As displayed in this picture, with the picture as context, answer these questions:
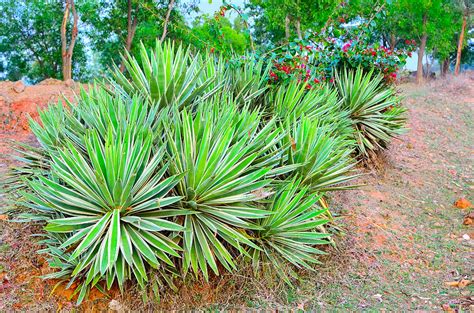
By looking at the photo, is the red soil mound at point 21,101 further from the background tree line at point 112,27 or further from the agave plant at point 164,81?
the background tree line at point 112,27

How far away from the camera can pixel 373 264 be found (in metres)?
4.90

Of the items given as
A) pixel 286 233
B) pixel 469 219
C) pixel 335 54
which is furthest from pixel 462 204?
pixel 286 233

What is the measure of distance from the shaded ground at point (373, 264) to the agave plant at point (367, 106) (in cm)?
58

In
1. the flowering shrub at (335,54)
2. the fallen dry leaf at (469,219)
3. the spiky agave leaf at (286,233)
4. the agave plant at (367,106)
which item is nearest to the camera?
the spiky agave leaf at (286,233)

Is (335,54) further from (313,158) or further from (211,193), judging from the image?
(211,193)

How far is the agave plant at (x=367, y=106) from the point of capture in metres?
7.33

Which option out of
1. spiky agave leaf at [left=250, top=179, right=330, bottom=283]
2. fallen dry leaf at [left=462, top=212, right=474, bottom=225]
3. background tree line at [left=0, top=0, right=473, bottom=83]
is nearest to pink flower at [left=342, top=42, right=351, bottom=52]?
fallen dry leaf at [left=462, top=212, right=474, bottom=225]

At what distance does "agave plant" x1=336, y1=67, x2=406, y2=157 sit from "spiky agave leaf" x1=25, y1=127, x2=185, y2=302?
4411 millimetres

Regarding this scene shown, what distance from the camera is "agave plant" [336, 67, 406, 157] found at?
733 centimetres

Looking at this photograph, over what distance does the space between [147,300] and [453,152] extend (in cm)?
816

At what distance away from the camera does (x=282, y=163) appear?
179 inches

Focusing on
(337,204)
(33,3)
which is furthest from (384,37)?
(337,204)

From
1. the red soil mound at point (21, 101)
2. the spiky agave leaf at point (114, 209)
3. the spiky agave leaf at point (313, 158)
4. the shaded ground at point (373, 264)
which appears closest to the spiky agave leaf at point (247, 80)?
the spiky agave leaf at point (313, 158)

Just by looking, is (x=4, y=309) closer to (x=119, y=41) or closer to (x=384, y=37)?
(x=119, y=41)
